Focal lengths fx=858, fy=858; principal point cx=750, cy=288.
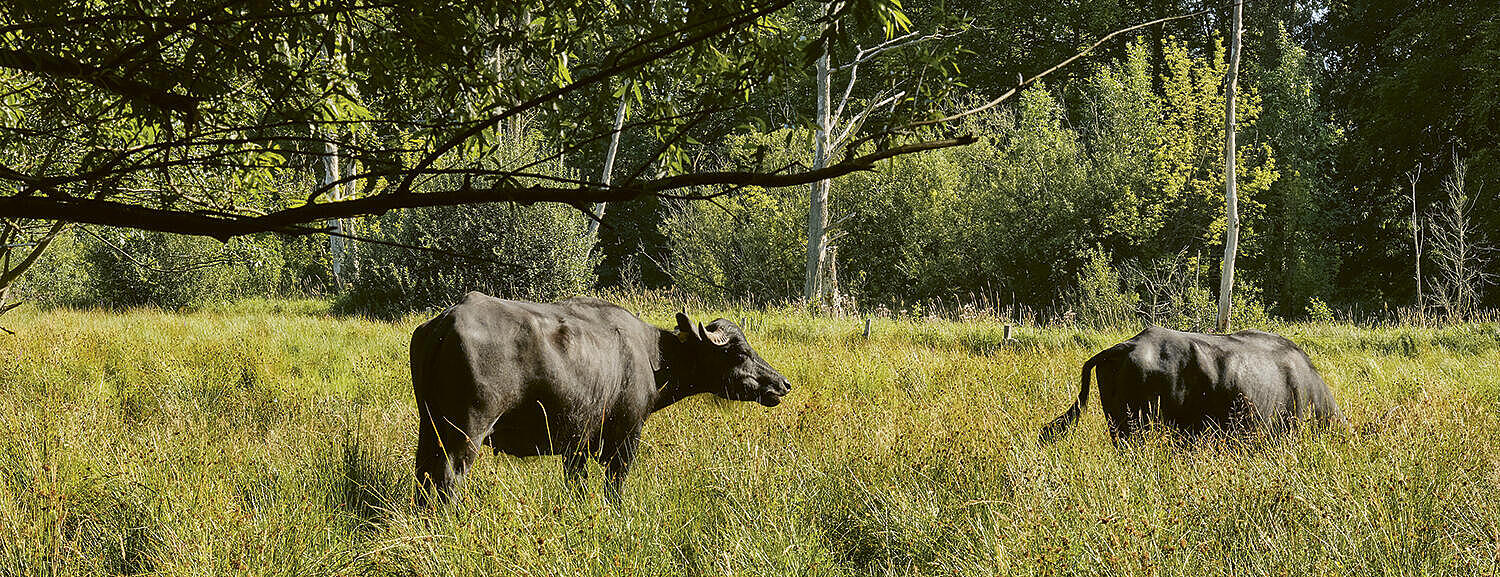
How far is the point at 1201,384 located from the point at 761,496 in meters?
2.67

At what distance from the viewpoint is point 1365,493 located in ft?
12.9

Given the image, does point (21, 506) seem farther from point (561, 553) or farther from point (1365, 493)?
point (1365, 493)

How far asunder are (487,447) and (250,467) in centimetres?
115

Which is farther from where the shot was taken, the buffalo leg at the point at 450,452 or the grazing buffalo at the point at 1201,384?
the grazing buffalo at the point at 1201,384

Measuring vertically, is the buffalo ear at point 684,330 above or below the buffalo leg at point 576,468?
above

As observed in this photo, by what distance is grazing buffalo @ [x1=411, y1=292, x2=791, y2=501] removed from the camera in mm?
3787

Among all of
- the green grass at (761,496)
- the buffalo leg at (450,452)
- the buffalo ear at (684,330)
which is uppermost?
the buffalo ear at (684,330)

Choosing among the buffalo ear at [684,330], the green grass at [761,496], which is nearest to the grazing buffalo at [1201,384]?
the green grass at [761,496]

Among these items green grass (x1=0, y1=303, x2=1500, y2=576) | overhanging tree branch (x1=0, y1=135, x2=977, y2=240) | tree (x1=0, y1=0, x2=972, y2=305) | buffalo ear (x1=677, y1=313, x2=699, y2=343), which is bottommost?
green grass (x1=0, y1=303, x2=1500, y2=576)

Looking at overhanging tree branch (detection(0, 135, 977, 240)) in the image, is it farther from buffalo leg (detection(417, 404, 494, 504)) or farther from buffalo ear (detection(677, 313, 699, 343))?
buffalo ear (detection(677, 313, 699, 343))

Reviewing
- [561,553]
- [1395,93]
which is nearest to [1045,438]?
[561,553]

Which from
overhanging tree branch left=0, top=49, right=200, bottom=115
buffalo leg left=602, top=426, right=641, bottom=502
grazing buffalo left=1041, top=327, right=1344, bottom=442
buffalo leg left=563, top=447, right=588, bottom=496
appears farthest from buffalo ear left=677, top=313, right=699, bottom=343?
overhanging tree branch left=0, top=49, right=200, bottom=115

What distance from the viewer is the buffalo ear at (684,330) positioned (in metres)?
4.83

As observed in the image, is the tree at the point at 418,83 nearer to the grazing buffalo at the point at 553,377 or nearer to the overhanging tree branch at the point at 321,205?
the overhanging tree branch at the point at 321,205
